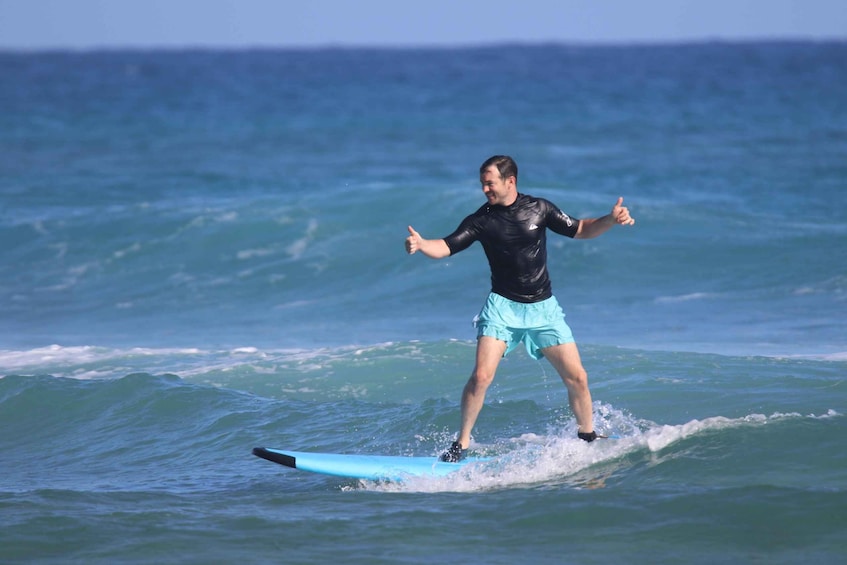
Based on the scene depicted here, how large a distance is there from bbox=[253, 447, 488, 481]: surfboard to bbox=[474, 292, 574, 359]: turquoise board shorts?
0.81m

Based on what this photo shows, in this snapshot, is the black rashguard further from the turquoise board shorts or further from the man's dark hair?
the man's dark hair

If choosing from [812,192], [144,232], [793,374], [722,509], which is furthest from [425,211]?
[722,509]

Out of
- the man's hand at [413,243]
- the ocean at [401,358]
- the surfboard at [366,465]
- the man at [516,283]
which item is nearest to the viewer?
the ocean at [401,358]

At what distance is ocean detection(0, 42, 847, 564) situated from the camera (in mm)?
6293

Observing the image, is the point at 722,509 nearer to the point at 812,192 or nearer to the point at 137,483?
the point at 137,483

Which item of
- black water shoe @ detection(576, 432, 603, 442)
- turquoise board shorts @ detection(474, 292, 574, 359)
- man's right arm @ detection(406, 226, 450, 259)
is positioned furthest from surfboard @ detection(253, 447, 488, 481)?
man's right arm @ detection(406, 226, 450, 259)

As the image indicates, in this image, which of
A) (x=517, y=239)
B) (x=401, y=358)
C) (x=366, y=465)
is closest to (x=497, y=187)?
(x=517, y=239)

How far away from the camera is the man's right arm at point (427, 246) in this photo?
21.2ft

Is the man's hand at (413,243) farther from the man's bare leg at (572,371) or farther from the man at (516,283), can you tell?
the man's bare leg at (572,371)

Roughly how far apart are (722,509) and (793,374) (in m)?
3.54

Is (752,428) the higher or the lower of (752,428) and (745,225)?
the lower

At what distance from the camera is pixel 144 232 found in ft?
64.5

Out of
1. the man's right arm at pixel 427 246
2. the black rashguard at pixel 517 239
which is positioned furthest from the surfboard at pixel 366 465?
the man's right arm at pixel 427 246

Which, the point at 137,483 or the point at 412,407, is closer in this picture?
the point at 137,483
